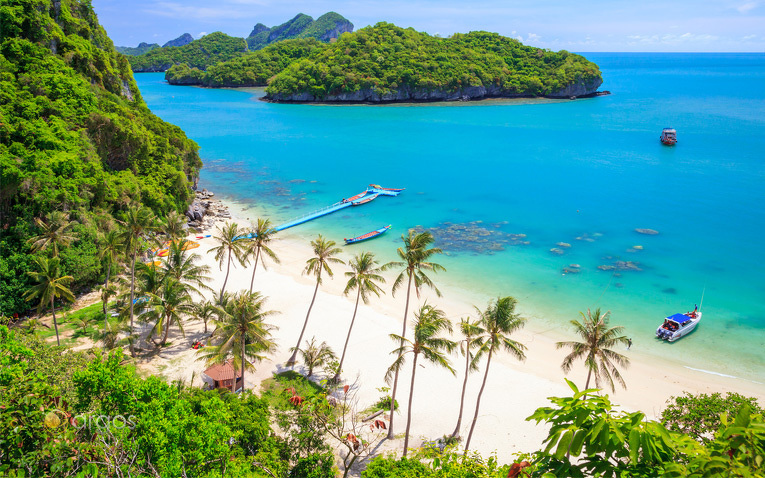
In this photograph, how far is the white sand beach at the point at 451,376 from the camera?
2625 cm

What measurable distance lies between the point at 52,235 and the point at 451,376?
2857 centimetres

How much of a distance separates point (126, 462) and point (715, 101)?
19048 centimetres

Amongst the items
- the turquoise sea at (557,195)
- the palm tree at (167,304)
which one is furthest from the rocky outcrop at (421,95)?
the palm tree at (167,304)

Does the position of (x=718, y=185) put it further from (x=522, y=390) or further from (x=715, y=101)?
(x=715, y=101)

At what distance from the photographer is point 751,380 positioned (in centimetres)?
3075

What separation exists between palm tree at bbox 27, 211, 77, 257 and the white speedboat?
42958mm

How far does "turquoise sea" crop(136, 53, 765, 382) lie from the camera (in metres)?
40.7

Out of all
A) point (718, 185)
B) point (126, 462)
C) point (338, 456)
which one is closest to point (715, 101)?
point (718, 185)

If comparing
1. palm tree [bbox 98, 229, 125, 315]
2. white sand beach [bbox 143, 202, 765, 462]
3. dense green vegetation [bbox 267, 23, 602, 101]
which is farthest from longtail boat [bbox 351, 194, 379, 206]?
dense green vegetation [bbox 267, 23, 602, 101]

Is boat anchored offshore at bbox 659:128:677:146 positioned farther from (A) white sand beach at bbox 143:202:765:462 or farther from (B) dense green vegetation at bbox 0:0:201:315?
(B) dense green vegetation at bbox 0:0:201:315

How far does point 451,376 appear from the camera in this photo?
30.6 m

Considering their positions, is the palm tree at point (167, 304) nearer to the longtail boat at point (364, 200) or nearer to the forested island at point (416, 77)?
the longtail boat at point (364, 200)

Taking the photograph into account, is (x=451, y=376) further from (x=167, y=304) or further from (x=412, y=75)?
(x=412, y=75)

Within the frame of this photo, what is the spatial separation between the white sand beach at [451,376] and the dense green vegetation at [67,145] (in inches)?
468
